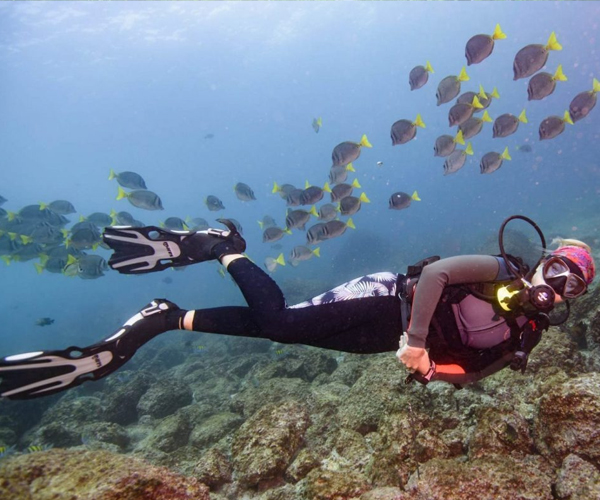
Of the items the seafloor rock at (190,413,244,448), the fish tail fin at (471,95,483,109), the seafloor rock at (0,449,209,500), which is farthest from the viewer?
the fish tail fin at (471,95,483,109)

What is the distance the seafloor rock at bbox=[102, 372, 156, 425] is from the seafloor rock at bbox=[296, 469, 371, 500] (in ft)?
22.7

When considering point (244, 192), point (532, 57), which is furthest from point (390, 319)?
point (244, 192)

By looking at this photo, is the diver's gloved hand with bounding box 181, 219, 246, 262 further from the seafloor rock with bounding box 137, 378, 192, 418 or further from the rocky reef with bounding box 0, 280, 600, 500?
the seafloor rock with bounding box 137, 378, 192, 418

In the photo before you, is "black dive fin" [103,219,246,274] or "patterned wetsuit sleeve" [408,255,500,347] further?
"black dive fin" [103,219,246,274]

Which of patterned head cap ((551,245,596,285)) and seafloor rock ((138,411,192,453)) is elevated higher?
patterned head cap ((551,245,596,285))

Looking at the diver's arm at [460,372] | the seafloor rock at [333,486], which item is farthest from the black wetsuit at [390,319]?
the seafloor rock at [333,486]

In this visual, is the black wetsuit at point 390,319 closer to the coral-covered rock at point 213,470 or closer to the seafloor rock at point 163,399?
the coral-covered rock at point 213,470

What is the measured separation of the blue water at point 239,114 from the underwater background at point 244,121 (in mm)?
405

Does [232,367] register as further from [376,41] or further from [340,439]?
[376,41]

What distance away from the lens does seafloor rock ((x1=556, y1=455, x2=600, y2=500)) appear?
2.36 meters

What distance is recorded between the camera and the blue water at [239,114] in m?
36.1

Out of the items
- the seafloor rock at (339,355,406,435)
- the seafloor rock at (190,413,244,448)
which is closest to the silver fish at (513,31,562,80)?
the seafloor rock at (339,355,406,435)

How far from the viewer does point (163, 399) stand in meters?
8.06

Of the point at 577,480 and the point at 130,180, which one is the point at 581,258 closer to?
the point at 577,480
